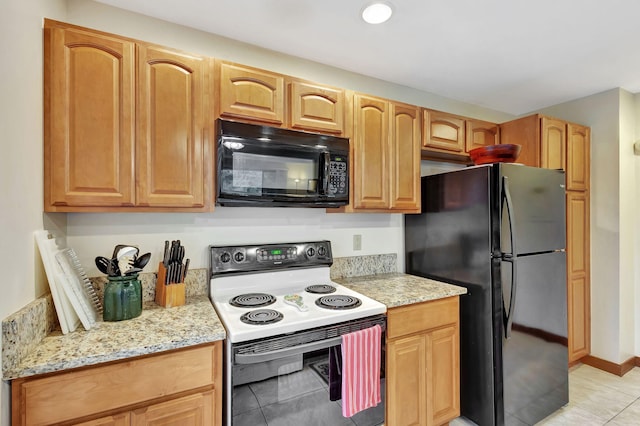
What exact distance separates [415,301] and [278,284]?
84cm

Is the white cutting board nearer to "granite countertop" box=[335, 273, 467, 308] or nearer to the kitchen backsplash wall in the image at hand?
the kitchen backsplash wall

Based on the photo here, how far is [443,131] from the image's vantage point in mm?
2443

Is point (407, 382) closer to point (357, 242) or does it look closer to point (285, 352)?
point (285, 352)

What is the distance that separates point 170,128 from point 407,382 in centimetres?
188

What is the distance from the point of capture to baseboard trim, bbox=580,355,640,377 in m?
2.65

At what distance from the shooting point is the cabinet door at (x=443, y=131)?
2.35 meters

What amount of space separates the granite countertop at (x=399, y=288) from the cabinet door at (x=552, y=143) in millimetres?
1382

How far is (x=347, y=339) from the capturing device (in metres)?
1.50

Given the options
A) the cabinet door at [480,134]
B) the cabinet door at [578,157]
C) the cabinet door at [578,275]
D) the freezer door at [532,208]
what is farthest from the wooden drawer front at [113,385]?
the cabinet door at [578,157]

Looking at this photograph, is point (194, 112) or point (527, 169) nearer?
point (194, 112)

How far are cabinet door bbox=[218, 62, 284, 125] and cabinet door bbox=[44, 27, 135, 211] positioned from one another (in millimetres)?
424

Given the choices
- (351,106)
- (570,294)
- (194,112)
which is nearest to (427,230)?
(351,106)

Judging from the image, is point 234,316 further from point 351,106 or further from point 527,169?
point 527,169

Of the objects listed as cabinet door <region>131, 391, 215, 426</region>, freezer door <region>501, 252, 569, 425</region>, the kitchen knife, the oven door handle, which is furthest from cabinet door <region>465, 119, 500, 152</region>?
cabinet door <region>131, 391, 215, 426</region>
